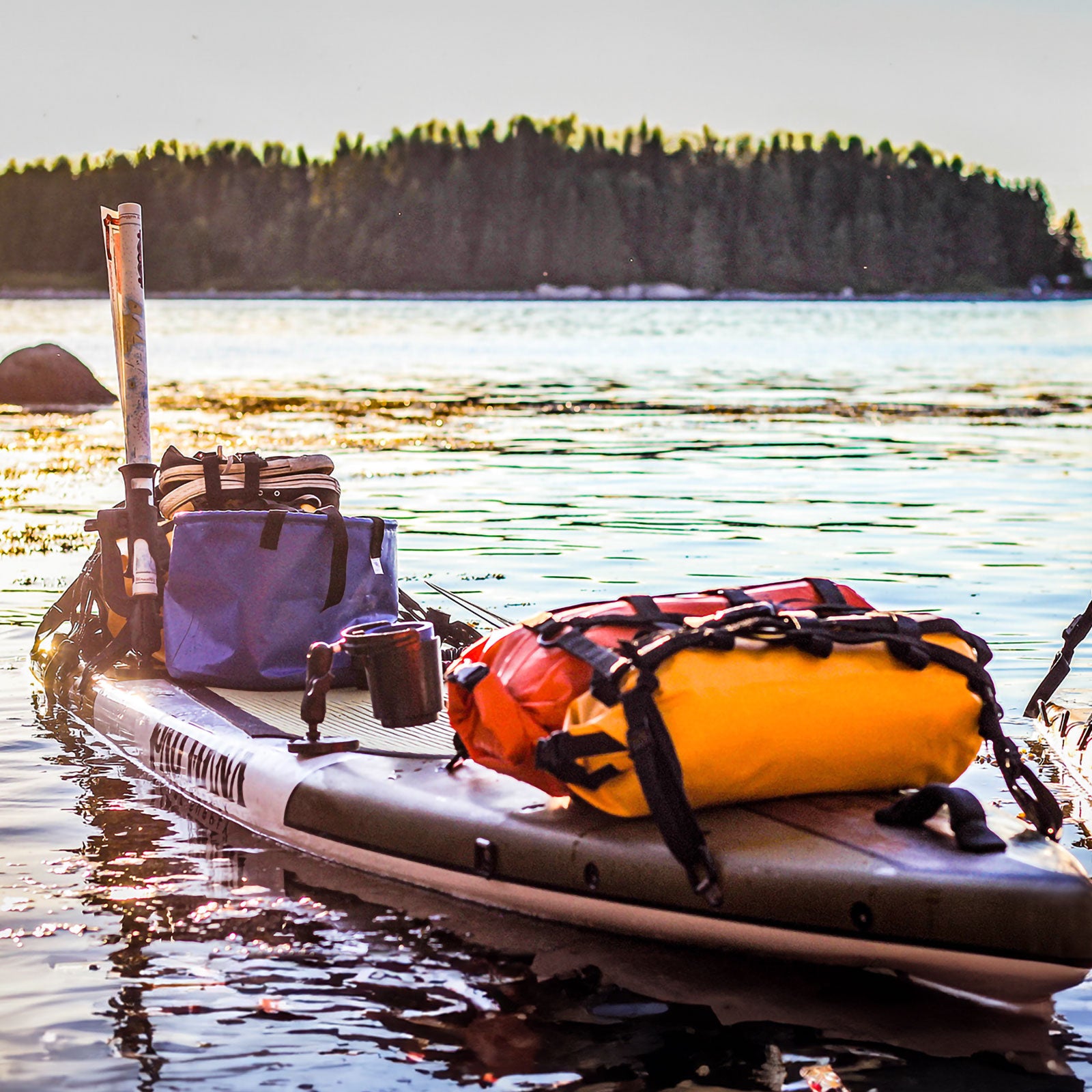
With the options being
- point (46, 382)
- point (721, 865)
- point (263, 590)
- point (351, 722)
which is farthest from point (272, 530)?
point (46, 382)

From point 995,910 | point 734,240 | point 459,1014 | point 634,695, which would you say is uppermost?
point 734,240

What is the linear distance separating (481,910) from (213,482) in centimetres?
244

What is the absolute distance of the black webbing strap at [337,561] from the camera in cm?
605

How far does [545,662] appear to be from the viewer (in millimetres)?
4207

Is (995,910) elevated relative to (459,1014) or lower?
elevated

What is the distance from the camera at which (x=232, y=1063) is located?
373cm

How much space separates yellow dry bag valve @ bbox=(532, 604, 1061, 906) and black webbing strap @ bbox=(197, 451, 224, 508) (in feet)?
8.28

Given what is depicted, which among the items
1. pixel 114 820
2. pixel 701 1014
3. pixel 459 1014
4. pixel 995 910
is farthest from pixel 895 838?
pixel 114 820

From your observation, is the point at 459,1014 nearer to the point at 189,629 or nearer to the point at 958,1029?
the point at 958,1029

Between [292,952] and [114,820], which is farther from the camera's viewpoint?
[114,820]

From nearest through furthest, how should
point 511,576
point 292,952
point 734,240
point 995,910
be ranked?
point 995,910 < point 292,952 < point 511,576 < point 734,240

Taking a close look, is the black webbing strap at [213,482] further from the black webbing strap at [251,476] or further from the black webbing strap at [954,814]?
the black webbing strap at [954,814]

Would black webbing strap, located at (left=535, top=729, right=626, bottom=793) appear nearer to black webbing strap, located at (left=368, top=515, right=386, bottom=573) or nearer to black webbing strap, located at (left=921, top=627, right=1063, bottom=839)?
black webbing strap, located at (left=921, top=627, right=1063, bottom=839)

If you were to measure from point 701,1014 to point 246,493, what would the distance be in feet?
10.4
